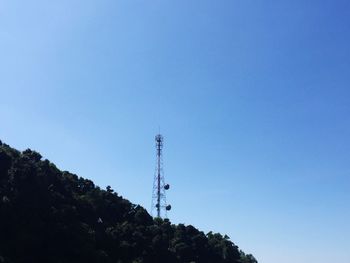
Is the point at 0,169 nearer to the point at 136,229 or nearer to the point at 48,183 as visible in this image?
the point at 48,183

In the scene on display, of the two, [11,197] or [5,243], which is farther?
[11,197]

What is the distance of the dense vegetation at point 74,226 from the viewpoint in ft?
121

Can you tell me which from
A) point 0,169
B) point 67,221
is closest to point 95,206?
point 67,221

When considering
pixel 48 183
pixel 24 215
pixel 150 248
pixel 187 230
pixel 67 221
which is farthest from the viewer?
pixel 187 230

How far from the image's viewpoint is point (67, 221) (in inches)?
1636

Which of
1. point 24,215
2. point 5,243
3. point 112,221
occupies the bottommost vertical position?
point 5,243

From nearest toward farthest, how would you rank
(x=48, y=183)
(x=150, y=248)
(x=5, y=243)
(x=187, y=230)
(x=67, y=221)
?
(x=5, y=243), (x=67, y=221), (x=48, y=183), (x=150, y=248), (x=187, y=230)

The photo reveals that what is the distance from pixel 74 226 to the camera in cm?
4138

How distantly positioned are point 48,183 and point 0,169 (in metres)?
4.92

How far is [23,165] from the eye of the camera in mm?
41562

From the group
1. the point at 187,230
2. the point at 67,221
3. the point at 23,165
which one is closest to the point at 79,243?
the point at 67,221

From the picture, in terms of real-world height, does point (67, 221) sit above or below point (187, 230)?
below

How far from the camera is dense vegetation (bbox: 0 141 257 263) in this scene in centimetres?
3691

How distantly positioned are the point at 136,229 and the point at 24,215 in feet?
55.6
